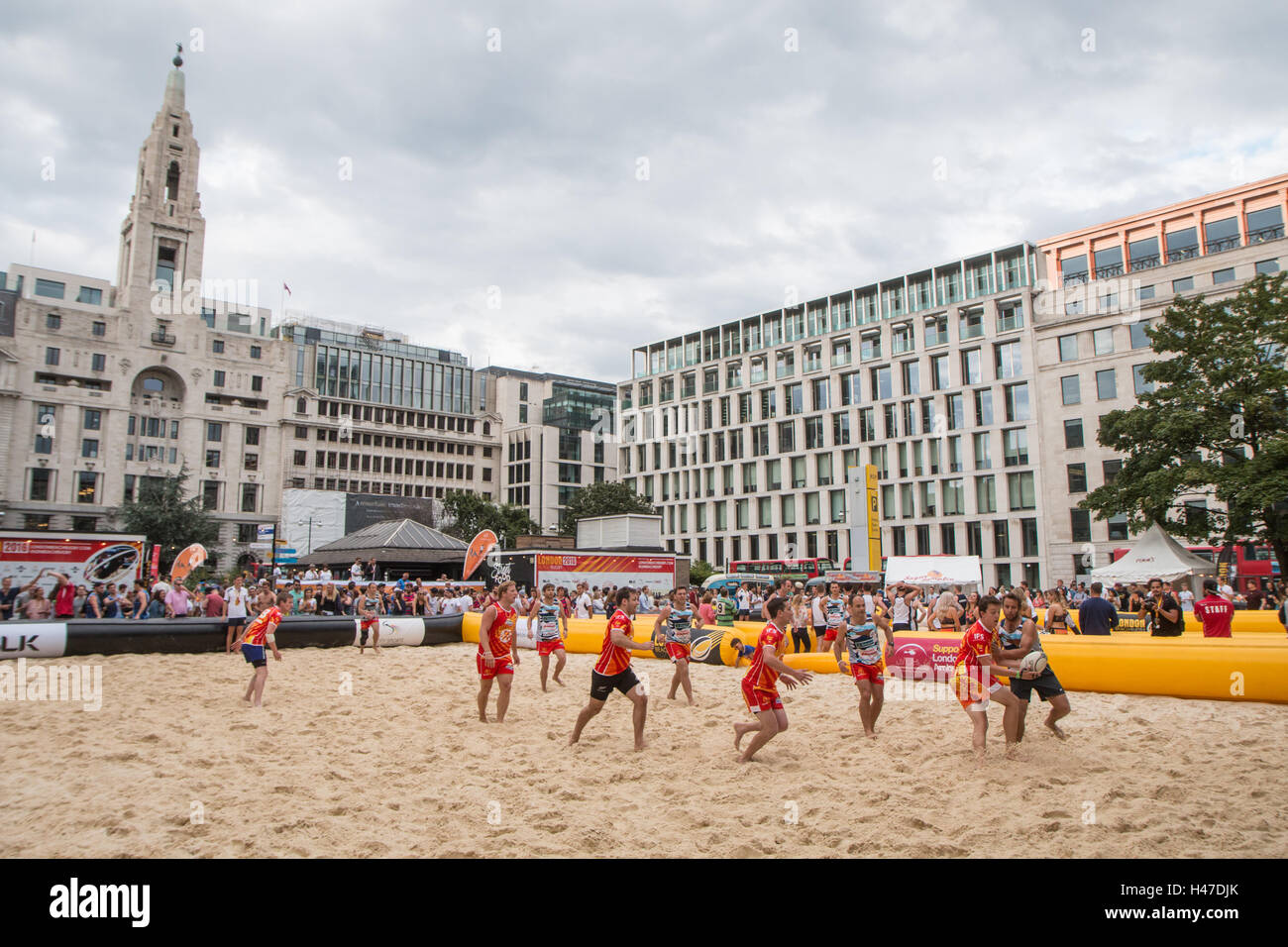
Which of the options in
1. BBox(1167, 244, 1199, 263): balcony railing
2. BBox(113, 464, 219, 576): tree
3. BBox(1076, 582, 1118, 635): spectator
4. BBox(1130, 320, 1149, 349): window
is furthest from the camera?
BBox(113, 464, 219, 576): tree

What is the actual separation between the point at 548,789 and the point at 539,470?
8371 cm

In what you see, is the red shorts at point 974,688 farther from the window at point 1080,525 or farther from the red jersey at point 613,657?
the window at point 1080,525

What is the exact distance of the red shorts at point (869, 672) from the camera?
9.59 m

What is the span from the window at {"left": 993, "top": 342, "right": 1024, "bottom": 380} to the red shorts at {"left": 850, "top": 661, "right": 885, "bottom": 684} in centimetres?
5226

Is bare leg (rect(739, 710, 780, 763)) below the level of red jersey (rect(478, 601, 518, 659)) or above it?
below

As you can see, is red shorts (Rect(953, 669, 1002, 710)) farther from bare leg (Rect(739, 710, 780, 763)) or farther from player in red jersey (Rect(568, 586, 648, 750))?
player in red jersey (Rect(568, 586, 648, 750))

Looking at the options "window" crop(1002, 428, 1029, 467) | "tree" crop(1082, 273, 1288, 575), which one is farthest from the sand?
"window" crop(1002, 428, 1029, 467)

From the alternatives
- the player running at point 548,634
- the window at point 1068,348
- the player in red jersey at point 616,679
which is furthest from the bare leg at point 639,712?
the window at point 1068,348

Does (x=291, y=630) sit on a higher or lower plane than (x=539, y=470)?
lower

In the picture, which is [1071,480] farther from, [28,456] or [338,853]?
[28,456]

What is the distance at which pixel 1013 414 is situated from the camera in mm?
56031

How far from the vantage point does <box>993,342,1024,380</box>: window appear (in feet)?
183

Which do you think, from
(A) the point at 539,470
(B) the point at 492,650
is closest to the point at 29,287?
(A) the point at 539,470

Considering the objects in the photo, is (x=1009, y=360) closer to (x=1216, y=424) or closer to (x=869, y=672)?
(x=1216, y=424)
